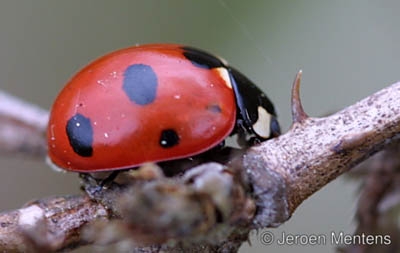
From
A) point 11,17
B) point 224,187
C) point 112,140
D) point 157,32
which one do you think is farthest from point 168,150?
point 11,17

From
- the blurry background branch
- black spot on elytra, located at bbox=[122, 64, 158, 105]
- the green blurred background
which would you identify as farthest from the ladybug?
the green blurred background

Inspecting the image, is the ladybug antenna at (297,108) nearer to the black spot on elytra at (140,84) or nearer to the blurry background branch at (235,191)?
the blurry background branch at (235,191)

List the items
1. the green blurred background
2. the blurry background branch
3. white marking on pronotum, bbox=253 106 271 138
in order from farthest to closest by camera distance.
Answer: the green blurred background → white marking on pronotum, bbox=253 106 271 138 → the blurry background branch

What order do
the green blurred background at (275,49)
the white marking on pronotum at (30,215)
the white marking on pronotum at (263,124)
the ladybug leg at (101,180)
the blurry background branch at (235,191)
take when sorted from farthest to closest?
the green blurred background at (275,49), the white marking on pronotum at (263,124), the ladybug leg at (101,180), the white marking on pronotum at (30,215), the blurry background branch at (235,191)

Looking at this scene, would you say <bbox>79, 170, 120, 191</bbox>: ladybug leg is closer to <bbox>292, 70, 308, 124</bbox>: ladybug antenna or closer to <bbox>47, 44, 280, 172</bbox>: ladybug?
<bbox>47, 44, 280, 172</bbox>: ladybug

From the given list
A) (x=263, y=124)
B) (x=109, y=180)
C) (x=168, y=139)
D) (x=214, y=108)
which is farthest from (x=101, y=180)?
(x=263, y=124)

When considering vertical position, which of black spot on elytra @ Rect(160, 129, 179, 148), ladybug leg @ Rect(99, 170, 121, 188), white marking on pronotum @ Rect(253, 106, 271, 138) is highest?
black spot on elytra @ Rect(160, 129, 179, 148)

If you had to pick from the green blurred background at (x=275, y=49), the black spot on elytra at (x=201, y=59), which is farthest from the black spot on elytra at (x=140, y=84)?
the green blurred background at (x=275, y=49)
